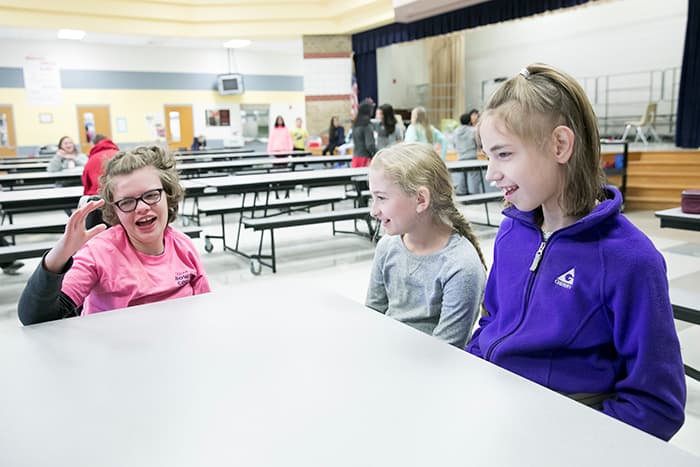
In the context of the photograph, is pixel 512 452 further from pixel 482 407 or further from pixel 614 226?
pixel 614 226

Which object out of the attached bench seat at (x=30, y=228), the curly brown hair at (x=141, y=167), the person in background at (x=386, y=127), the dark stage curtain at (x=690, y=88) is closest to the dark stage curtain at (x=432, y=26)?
the dark stage curtain at (x=690, y=88)

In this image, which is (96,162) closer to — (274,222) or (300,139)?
(274,222)

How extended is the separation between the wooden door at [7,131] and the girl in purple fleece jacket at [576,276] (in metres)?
14.1

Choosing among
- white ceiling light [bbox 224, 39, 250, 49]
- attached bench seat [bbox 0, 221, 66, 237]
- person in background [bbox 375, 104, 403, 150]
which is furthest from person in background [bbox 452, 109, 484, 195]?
white ceiling light [bbox 224, 39, 250, 49]

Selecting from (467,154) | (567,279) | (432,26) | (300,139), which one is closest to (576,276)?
(567,279)

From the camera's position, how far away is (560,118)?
1.05 metres

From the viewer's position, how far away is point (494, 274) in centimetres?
128

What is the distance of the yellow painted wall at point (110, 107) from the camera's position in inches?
498

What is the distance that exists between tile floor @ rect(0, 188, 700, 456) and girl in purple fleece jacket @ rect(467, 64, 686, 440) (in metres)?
2.23

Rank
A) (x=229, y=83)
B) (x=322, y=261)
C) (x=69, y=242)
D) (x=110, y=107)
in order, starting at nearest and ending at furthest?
(x=69, y=242), (x=322, y=261), (x=110, y=107), (x=229, y=83)

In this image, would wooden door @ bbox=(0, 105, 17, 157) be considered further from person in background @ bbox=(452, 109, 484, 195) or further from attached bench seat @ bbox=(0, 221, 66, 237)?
person in background @ bbox=(452, 109, 484, 195)

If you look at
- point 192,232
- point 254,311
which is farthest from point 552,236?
point 192,232

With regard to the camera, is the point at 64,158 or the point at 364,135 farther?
the point at 64,158

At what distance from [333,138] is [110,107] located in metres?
6.18
